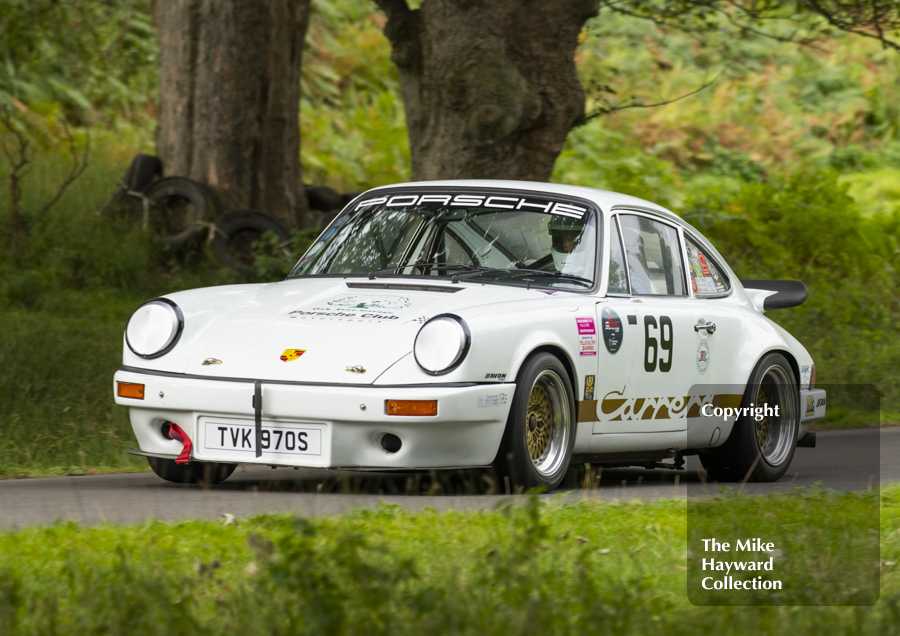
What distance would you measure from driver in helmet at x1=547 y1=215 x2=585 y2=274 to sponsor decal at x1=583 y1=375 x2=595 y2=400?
0.65 metres

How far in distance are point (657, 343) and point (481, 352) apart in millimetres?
1512

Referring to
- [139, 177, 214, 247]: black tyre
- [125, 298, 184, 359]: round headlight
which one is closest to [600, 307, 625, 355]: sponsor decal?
[125, 298, 184, 359]: round headlight

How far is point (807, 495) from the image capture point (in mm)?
6055

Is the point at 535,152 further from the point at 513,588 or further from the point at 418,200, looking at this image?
the point at 513,588

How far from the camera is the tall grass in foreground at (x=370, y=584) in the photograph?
3.37m

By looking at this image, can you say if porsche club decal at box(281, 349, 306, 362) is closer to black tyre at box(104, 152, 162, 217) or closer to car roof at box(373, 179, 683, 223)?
car roof at box(373, 179, 683, 223)

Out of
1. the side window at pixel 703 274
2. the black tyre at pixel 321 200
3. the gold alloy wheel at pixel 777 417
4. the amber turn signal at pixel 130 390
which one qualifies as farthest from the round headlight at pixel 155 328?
the black tyre at pixel 321 200

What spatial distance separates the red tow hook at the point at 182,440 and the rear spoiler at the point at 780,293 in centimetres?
385

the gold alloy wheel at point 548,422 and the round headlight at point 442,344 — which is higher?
the round headlight at point 442,344

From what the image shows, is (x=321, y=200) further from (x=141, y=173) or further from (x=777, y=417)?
(x=777, y=417)

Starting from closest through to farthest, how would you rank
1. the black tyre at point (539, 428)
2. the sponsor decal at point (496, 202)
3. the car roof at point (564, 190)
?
the black tyre at point (539, 428), the sponsor decal at point (496, 202), the car roof at point (564, 190)

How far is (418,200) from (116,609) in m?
4.19

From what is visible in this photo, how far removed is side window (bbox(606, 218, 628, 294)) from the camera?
6883 millimetres

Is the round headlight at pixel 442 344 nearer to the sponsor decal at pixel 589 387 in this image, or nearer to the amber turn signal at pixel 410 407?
the amber turn signal at pixel 410 407
